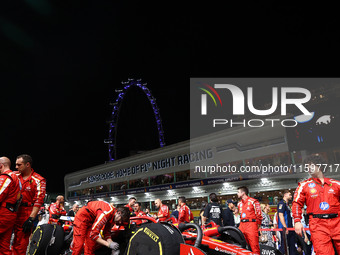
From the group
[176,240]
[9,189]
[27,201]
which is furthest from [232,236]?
[27,201]

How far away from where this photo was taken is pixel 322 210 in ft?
15.2

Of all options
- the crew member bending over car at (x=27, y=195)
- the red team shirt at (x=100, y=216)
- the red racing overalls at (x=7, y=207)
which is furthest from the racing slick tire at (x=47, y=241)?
the red team shirt at (x=100, y=216)

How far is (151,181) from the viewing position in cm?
3177

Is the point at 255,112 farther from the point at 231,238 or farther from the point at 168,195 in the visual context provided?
the point at 231,238

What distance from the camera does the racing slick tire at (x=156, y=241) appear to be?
3217 mm

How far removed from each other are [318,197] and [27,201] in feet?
16.2

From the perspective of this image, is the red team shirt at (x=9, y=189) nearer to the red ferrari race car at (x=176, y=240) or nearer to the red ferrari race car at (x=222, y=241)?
the red ferrari race car at (x=176, y=240)

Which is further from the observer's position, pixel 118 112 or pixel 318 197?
pixel 118 112

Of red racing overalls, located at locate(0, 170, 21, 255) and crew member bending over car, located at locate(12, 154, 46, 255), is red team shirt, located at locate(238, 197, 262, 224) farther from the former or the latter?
red racing overalls, located at locate(0, 170, 21, 255)

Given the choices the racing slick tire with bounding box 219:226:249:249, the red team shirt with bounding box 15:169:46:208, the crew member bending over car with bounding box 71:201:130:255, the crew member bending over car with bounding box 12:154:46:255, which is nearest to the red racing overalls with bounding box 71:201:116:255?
the crew member bending over car with bounding box 71:201:130:255

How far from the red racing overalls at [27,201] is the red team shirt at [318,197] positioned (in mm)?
4361

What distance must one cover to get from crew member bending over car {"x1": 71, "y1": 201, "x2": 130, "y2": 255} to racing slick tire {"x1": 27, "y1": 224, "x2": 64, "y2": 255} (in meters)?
1.38

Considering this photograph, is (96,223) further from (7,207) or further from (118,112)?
(118,112)

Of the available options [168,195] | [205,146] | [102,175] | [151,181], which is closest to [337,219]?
[205,146]
